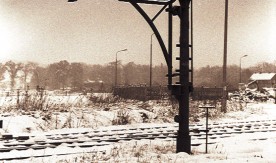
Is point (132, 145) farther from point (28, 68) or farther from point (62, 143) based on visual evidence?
point (28, 68)

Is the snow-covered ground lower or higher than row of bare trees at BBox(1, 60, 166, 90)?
lower

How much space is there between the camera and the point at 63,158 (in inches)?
309

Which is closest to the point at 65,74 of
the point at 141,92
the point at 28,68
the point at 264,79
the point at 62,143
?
the point at 28,68

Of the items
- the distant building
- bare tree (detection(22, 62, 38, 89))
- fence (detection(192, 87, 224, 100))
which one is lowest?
fence (detection(192, 87, 224, 100))

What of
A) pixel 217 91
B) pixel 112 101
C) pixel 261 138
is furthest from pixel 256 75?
pixel 261 138

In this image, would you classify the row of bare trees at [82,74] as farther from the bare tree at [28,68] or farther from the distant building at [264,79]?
the distant building at [264,79]

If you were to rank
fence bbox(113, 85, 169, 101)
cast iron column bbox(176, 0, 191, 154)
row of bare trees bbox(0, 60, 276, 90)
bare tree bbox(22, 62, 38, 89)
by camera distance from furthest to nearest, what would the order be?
bare tree bbox(22, 62, 38, 89) < row of bare trees bbox(0, 60, 276, 90) < fence bbox(113, 85, 169, 101) < cast iron column bbox(176, 0, 191, 154)

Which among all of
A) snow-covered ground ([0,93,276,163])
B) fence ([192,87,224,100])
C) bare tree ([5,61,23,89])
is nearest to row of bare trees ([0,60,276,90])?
bare tree ([5,61,23,89])

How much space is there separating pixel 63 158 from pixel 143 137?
12.9ft

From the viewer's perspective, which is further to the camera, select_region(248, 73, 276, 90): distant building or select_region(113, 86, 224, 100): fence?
select_region(248, 73, 276, 90): distant building

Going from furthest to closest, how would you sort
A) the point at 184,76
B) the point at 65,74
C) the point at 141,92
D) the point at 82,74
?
the point at 82,74 → the point at 65,74 → the point at 141,92 → the point at 184,76

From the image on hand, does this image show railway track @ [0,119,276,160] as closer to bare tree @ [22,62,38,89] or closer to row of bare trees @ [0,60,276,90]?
row of bare trees @ [0,60,276,90]

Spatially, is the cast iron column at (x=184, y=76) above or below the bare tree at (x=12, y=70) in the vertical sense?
below

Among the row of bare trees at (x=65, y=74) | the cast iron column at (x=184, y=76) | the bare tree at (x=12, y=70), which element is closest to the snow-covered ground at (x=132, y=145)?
the cast iron column at (x=184, y=76)
